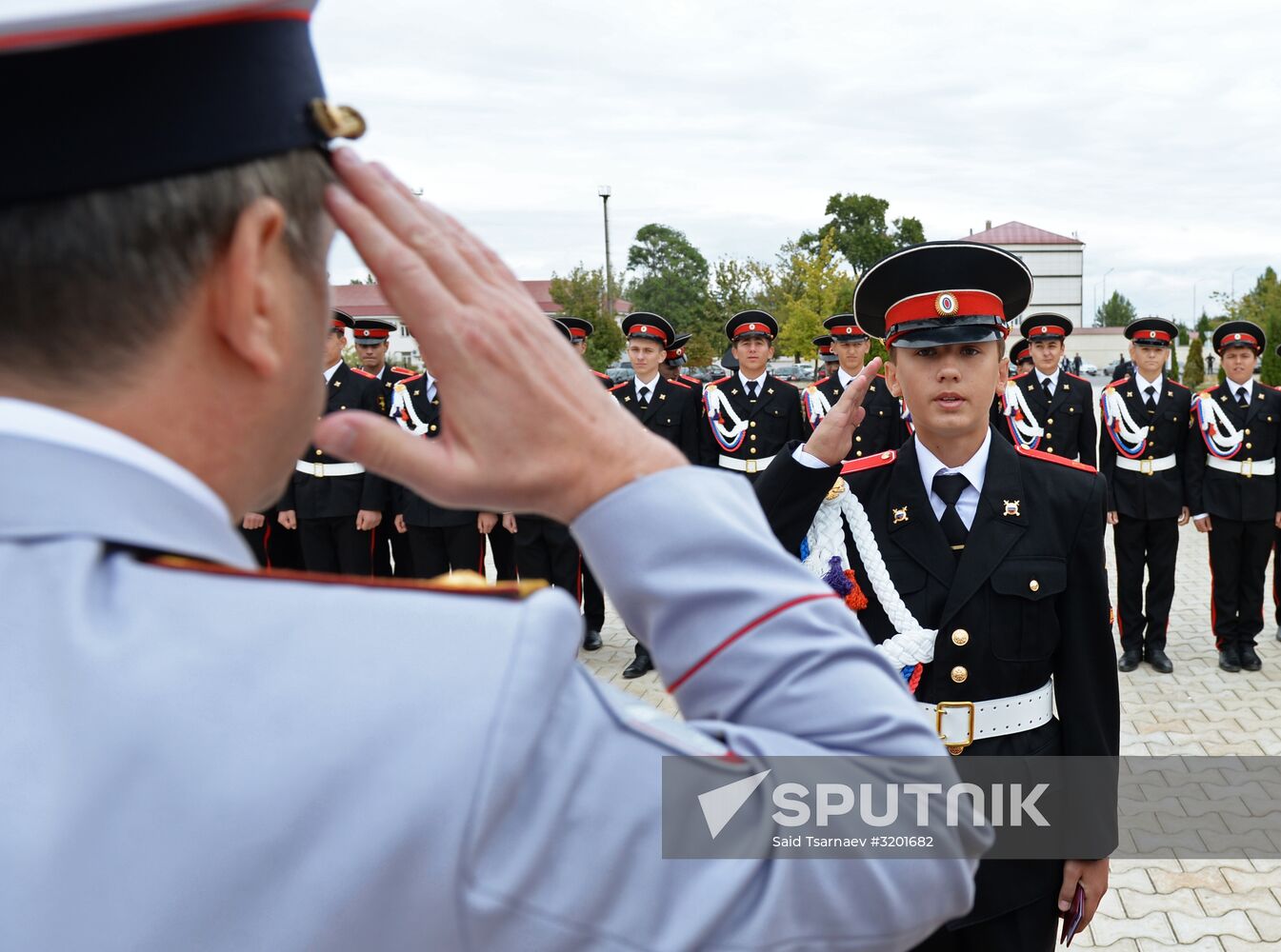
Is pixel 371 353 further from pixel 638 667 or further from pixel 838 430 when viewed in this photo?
pixel 838 430

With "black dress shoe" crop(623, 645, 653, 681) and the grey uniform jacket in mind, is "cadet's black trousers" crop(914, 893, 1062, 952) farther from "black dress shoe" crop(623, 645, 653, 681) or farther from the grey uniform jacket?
"black dress shoe" crop(623, 645, 653, 681)

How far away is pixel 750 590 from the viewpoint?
2.48ft

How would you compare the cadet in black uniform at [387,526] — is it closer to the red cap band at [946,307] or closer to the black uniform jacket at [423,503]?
the black uniform jacket at [423,503]

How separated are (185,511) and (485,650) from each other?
→ 0.72 feet

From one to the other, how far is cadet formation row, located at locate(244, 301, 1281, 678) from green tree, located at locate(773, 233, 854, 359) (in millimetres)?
27287

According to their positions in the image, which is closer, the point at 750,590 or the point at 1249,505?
the point at 750,590

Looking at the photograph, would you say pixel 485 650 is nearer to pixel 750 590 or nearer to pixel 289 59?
pixel 750 590

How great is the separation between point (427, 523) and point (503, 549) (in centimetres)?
78

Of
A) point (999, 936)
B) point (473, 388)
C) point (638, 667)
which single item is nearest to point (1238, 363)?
point (638, 667)

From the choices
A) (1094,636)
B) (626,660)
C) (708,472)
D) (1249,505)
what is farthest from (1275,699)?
(708,472)

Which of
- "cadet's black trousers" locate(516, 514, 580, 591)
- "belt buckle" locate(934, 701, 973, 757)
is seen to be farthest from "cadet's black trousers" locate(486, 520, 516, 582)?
"belt buckle" locate(934, 701, 973, 757)

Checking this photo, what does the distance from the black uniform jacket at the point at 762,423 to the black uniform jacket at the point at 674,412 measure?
0.10 meters

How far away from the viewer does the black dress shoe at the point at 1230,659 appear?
7020mm

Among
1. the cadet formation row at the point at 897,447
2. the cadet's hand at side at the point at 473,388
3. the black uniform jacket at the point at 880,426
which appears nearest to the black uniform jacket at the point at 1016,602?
the cadet's hand at side at the point at 473,388
